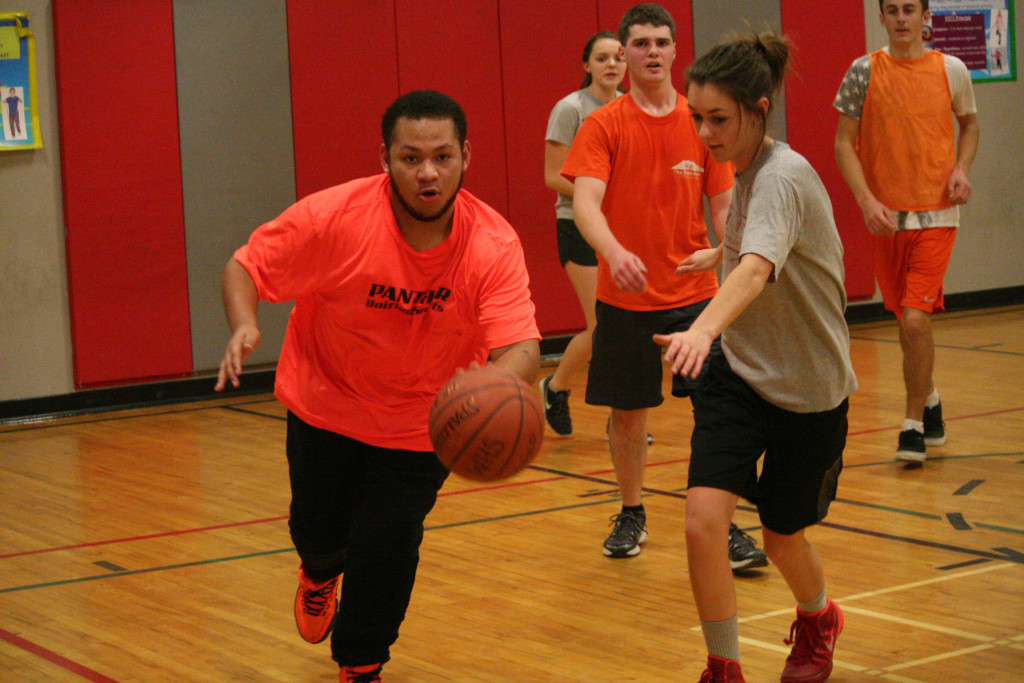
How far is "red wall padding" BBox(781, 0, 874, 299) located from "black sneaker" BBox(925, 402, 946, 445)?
4.42 metres

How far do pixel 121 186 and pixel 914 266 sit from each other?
15.8 feet

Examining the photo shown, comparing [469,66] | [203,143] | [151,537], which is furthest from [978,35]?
[151,537]

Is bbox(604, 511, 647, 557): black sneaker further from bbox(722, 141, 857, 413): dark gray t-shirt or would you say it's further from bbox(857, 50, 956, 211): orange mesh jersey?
bbox(857, 50, 956, 211): orange mesh jersey

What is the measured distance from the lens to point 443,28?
9078mm

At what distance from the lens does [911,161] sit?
6.09 metres

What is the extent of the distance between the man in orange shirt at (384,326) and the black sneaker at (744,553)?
4.43 ft

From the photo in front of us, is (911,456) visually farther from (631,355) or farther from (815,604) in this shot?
(815,604)

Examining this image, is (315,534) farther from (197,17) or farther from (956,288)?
(956,288)

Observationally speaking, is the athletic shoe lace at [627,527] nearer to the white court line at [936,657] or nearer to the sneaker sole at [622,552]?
the sneaker sole at [622,552]

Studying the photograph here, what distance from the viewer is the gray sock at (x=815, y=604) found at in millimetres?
3432

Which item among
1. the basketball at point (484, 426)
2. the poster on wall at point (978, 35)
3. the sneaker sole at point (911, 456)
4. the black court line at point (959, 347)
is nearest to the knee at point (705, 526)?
the basketball at point (484, 426)

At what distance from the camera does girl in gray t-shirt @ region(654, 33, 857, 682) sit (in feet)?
10.2

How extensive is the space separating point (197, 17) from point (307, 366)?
5436 millimetres

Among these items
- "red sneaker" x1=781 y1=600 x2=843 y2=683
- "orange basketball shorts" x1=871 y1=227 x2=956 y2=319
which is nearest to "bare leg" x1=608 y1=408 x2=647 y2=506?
"red sneaker" x1=781 y1=600 x2=843 y2=683
